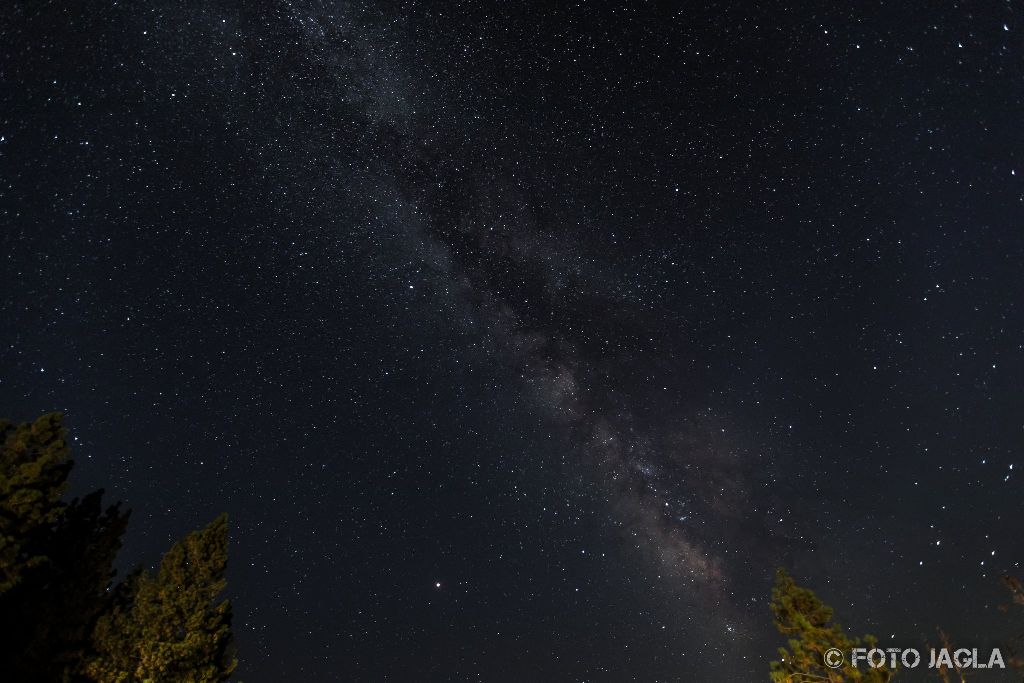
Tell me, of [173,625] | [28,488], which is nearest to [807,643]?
[173,625]

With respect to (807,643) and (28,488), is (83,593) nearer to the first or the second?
(28,488)

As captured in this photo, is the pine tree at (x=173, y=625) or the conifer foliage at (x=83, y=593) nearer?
the conifer foliage at (x=83, y=593)

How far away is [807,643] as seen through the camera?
12.8m

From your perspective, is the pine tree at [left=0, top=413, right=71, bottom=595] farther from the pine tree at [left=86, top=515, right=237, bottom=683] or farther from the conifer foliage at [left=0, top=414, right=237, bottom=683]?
the pine tree at [left=86, top=515, right=237, bottom=683]

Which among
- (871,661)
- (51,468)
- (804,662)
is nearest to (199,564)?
(51,468)

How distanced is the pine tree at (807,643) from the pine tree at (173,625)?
12.8 metres

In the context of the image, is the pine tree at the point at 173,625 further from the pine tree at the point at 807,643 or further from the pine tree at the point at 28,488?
the pine tree at the point at 807,643

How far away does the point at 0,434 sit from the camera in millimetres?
12750

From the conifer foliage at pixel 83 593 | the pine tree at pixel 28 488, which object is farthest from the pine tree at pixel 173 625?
the pine tree at pixel 28 488

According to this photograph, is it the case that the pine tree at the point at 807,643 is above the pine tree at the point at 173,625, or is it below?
above

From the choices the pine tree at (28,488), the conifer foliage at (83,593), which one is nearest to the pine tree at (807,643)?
the conifer foliage at (83,593)

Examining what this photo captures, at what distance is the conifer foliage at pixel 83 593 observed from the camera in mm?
11656

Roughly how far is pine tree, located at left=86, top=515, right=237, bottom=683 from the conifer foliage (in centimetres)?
2

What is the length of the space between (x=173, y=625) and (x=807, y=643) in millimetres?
14177
